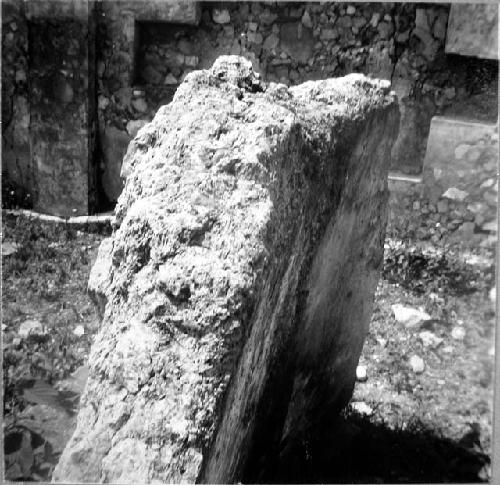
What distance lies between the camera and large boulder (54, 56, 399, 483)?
0.91 metres

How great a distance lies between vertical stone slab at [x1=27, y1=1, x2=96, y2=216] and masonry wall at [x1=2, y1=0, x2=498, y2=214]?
0.18ft

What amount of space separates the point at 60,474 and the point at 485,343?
1195 millimetres

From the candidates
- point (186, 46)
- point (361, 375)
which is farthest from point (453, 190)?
point (186, 46)

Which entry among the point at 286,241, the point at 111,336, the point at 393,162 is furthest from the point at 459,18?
the point at 111,336

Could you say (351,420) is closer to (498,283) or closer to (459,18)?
(498,283)

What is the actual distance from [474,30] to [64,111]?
1447 mm

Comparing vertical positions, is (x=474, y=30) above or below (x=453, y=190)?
above

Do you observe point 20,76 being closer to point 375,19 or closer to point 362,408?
point 375,19

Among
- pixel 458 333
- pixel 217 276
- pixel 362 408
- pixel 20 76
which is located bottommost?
pixel 362 408

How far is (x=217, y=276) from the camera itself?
3.13 feet

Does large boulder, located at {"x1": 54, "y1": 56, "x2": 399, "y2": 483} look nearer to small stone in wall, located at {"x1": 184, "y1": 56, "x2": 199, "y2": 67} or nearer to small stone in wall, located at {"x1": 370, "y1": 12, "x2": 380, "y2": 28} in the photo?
small stone in wall, located at {"x1": 370, "y1": 12, "x2": 380, "y2": 28}

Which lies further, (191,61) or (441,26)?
(191,61)

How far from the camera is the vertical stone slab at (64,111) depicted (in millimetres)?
2150

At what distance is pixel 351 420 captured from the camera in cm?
191
